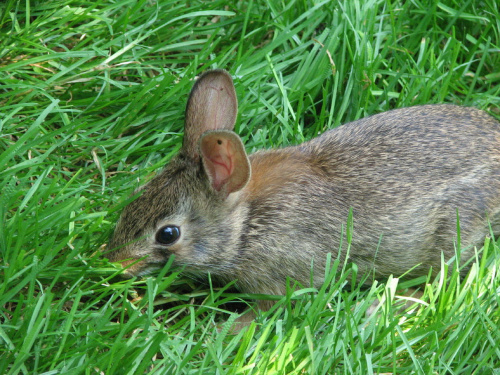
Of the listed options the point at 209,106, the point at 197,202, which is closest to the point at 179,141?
the point at 209,106

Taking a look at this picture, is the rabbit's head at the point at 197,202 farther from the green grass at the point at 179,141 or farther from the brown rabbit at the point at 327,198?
the green grass at the point at 179,141

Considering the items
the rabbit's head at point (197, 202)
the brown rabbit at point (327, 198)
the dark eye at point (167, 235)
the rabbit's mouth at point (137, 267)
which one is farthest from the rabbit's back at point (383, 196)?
the rabbit's mouth at point (137, 267)

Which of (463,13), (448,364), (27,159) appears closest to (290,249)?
(448,364)

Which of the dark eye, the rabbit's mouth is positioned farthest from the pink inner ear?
the rabbit's mouth

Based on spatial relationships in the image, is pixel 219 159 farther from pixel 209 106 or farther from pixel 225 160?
pixel 209 106

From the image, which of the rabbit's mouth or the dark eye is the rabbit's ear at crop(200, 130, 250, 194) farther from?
the rabbit's mouth
